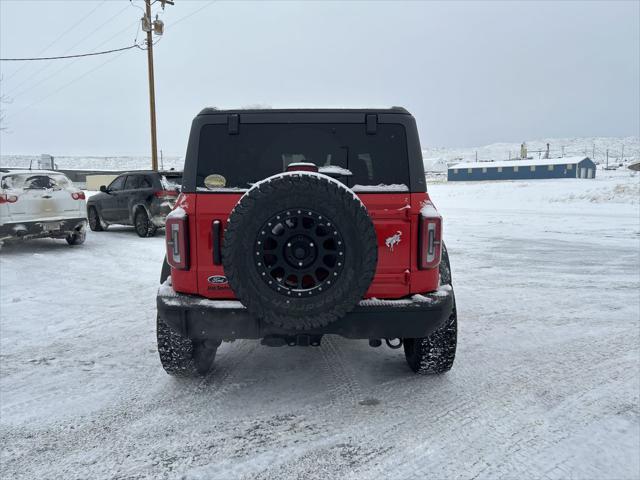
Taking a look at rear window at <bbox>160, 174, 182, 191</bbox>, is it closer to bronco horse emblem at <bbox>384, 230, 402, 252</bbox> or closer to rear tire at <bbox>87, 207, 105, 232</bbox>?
rear tire at <bbox>87, 207, 105, 232</bbox>

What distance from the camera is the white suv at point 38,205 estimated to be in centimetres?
884

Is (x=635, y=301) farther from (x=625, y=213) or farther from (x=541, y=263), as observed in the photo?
(x=625, y=213)

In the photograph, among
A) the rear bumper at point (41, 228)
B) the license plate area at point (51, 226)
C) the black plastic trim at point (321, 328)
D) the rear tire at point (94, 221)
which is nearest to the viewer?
the black plastic trim at point (321, 328)

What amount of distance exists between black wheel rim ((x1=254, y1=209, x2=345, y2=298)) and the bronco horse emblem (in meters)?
0.42

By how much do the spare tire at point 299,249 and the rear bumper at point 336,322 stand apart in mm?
196

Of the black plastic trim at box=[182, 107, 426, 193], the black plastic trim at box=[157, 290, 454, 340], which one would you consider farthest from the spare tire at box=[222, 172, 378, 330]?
the black plastic trim at box=[182, 107, 426, 193]

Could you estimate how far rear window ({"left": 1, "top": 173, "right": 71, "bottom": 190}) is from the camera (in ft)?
29.4

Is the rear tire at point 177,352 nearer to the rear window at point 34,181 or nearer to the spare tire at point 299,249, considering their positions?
the spare tire at point 299,249

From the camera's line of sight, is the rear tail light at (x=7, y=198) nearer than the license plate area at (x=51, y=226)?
Yes

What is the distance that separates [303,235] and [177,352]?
4.89ft

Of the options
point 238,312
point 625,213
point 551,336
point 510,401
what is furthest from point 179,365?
point 625,213

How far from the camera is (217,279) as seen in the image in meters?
3.06

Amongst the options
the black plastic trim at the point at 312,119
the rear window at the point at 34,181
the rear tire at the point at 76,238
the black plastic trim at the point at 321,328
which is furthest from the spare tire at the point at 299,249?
the rear tire at the point at 76,238

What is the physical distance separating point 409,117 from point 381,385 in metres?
1.96
